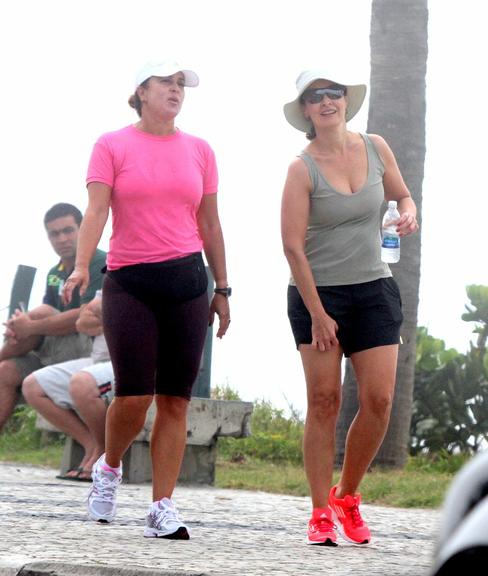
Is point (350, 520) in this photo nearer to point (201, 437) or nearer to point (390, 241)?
point (390, 241)

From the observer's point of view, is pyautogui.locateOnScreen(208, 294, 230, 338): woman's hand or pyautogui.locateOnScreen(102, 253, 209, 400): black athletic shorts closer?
pyautogui.locateOnScreen(102, 253, 209, 400): black athletic shorts

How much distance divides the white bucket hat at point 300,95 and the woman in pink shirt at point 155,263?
423 millimetres

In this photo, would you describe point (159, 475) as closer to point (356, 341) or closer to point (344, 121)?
point (356, 341)

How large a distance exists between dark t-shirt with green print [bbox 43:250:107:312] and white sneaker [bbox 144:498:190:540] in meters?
4.06

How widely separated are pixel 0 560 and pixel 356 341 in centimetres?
Result: 197

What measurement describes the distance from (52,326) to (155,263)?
15.2 ft

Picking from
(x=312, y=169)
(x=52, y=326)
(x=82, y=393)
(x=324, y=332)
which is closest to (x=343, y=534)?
(x=324, y=332)

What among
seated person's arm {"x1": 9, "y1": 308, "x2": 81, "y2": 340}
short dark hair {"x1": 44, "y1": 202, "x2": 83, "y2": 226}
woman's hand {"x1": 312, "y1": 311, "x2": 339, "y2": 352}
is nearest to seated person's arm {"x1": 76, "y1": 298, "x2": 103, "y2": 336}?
seated person's arm {"x1": 9, "y1": 308, "x2": 81, "y2": 340}

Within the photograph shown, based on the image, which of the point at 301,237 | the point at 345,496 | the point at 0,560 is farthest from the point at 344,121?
the point at 0,560

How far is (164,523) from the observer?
616cm

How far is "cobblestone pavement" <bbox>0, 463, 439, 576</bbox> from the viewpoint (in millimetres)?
5043

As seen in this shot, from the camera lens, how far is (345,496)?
6.46 metres

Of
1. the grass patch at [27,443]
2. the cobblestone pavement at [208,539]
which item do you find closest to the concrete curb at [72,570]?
the cobblestone pavement at [208,539]

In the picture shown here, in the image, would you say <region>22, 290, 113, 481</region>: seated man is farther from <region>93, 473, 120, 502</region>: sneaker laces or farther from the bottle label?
the bottle label
